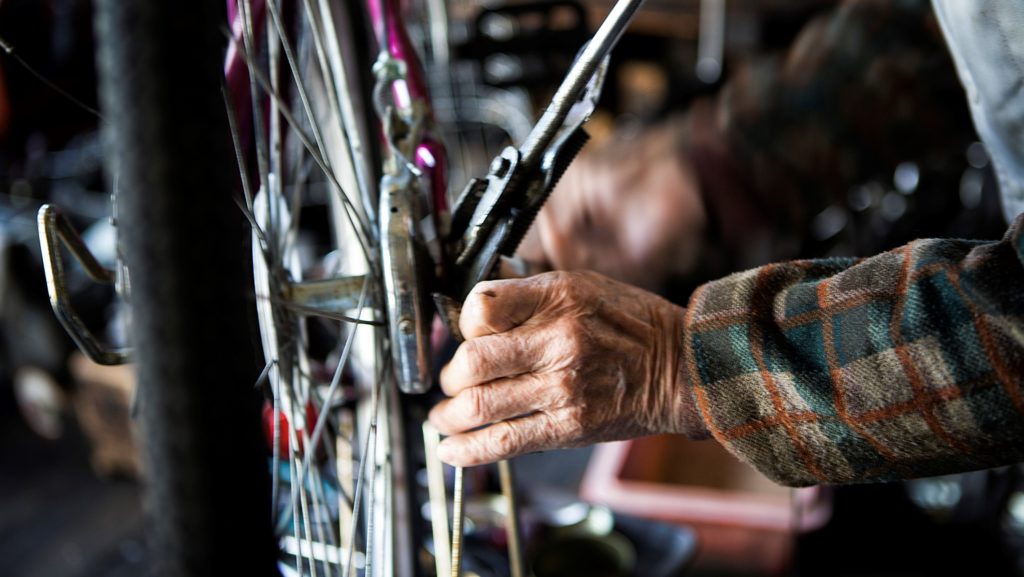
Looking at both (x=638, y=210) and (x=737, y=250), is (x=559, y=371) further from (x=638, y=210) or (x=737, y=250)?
(x=737, y=250)

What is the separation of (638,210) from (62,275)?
26.8 inches

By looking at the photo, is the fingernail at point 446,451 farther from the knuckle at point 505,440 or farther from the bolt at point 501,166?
the bolt at point 501,166

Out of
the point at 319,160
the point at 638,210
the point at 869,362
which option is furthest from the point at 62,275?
the point at 638,210

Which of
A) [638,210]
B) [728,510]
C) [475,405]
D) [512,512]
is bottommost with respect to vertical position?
[728,510]

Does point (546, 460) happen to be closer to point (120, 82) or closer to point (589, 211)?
point (589, 211)

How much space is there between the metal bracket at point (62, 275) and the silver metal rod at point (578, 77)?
0.24 m

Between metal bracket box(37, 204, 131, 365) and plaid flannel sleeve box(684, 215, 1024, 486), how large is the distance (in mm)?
333

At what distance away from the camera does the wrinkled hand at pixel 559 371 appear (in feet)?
1.43

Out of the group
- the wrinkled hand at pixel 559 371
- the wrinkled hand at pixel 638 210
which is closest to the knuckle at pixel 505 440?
the wrinkled hand at pixel 559 371

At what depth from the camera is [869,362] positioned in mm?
415

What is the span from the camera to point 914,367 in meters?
0.40

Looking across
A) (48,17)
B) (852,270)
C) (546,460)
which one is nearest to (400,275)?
(852,270)

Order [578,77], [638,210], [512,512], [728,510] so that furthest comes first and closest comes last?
[728,510] < [638,210] < [512,512] < [578,77]

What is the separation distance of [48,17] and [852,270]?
2718mm
